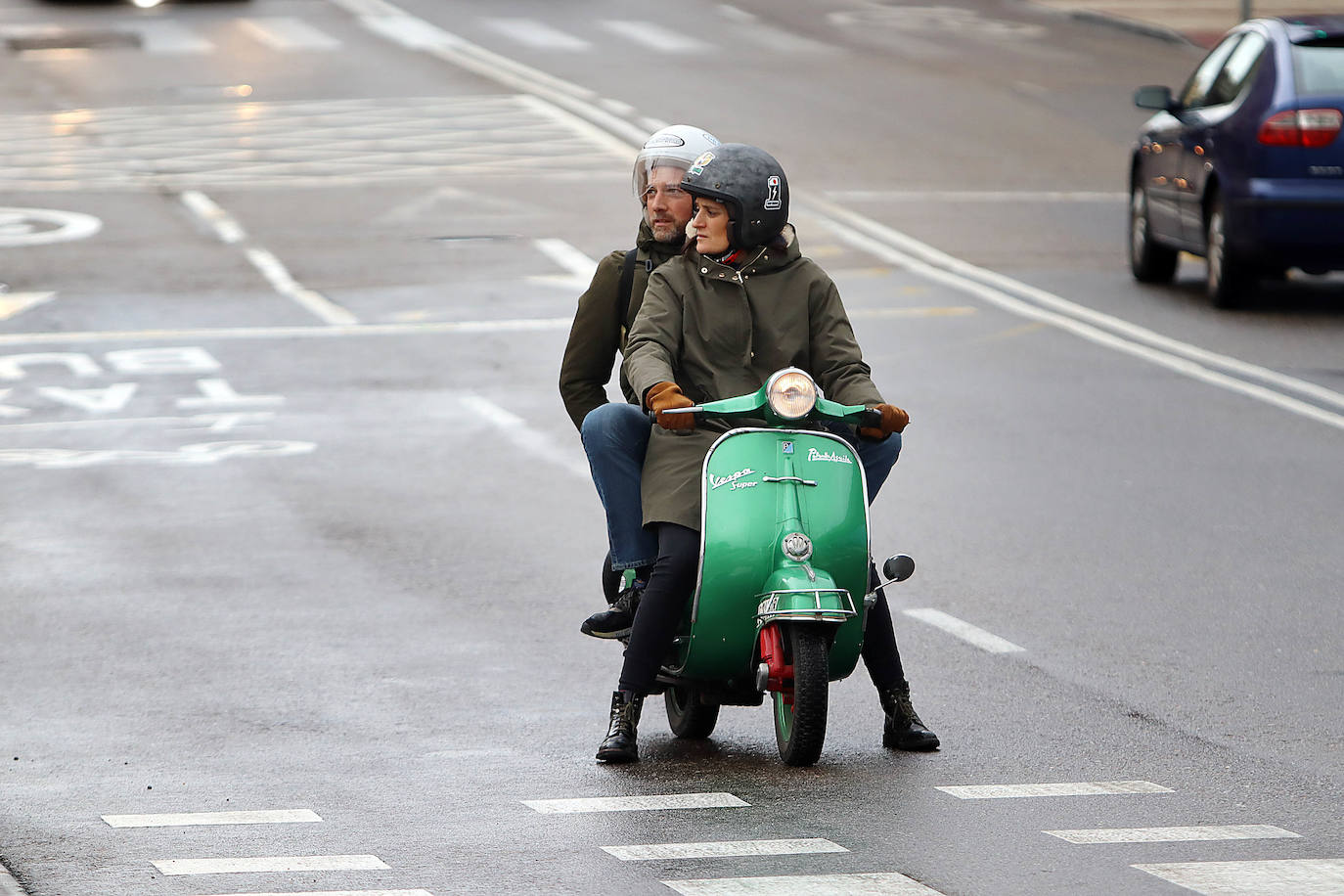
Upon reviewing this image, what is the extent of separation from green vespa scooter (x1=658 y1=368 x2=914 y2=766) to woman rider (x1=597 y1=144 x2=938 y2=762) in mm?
100

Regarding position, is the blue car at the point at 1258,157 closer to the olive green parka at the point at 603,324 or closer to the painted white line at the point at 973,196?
the painted white line at the point at 973,196

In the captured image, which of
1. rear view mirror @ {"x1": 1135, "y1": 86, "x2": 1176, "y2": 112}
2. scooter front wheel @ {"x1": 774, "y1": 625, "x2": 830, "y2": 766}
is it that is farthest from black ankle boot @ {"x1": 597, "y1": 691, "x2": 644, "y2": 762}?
rear view mirror @ {"x1": 1135, "y1": 86, "x2": 1176, "y2": 112}

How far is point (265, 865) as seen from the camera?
5.46 m

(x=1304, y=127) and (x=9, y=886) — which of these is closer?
(x=9, y=886)

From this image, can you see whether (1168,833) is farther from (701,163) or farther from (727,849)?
(701,163)

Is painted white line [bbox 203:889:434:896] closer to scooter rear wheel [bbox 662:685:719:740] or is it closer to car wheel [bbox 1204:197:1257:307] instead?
scooter rear wheel [bbox 662:685:719:740]

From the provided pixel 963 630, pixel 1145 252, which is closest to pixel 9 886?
pixel 963 630

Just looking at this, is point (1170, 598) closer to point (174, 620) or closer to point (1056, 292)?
point (174, 620)

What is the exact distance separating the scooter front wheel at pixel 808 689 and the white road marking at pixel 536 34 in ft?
95.9

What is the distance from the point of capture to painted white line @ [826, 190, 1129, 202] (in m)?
22.2

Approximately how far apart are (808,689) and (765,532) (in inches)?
17.5

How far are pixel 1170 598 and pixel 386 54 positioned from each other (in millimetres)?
26457

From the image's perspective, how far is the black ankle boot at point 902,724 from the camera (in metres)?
6.68

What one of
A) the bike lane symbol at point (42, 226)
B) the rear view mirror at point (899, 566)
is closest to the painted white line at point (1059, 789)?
the rear view mirror at point (899, 566)
